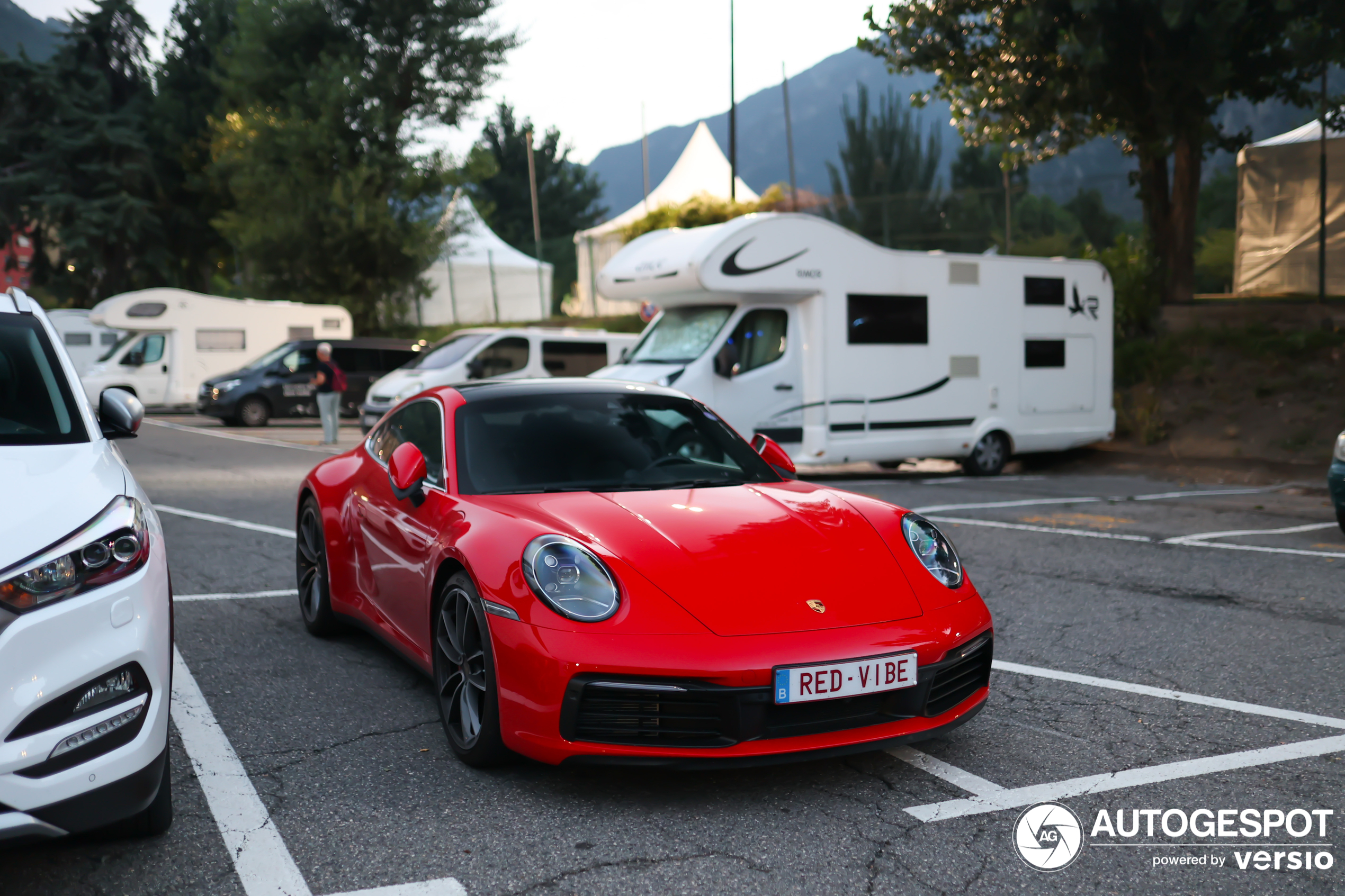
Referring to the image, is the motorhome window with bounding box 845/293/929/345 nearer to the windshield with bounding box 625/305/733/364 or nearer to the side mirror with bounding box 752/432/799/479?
the windshield with bounding box 625/305/733/364

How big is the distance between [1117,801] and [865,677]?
86 cm

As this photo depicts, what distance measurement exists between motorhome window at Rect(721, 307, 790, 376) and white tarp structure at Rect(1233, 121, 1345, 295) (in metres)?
10.2

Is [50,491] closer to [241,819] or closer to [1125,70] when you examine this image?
[241,819]

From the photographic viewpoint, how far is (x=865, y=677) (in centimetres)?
344

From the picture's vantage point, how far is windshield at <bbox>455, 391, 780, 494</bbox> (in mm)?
4480

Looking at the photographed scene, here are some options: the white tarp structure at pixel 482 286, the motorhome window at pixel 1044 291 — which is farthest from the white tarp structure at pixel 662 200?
the motorhome window at pixel 1044 291

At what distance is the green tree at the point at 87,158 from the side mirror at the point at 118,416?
41048 mm

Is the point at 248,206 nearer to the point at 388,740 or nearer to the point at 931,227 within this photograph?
the point at 931,227

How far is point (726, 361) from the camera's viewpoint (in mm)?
12656

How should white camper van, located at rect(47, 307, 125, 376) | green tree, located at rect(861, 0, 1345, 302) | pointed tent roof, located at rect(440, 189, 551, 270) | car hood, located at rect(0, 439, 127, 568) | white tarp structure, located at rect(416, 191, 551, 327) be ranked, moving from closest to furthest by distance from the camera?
1. car hood, located at rect(0, 439, 127, 568)
2. green tree, located at rect(861, 0, 1345, 302)
3. white camper van, located at rect(47, 307, 125, 376)
4. pointed tent roof, located at rect(440, 189, 551, 270)
5. white tarp structure, located at rect(416, 191, 551, 327)

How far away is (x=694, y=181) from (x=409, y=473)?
3717cm

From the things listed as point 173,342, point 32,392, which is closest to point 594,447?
point 32,392

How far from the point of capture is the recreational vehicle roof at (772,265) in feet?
41.8

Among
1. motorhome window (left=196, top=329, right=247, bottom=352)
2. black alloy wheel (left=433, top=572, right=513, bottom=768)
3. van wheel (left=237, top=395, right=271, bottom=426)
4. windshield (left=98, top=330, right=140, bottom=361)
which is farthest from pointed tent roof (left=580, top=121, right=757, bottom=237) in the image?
black alloy wheel (left=433, top=572, right=513, bottom=768)
